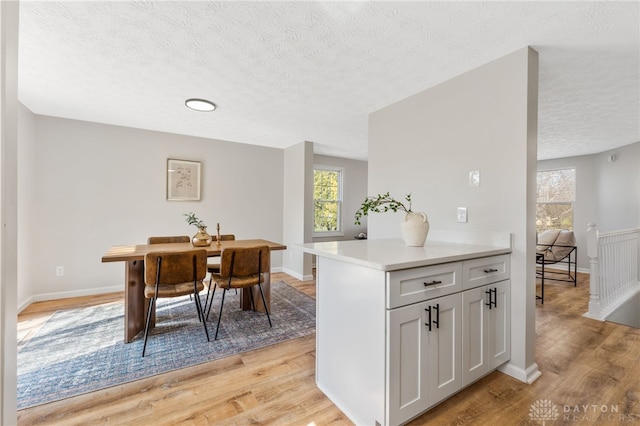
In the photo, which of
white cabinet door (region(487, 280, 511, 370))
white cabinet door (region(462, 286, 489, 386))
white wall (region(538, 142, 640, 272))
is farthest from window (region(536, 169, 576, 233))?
white cabinet door (region(462, 286, 489, 386))

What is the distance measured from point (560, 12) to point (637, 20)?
0.50m

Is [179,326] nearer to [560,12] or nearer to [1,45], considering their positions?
[1,45]

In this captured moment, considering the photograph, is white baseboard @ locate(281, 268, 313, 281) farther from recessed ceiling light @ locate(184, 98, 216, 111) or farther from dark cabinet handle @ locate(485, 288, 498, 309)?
dark cabinet handle @ locate(485, 288, 498, 309)

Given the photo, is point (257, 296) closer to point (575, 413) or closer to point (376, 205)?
point (376, 205)

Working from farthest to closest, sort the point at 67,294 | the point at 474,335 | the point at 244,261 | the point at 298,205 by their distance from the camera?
1. the point at 298,205
2. the point at 67,294
3. the point at 244,261
4. the point at 474,335

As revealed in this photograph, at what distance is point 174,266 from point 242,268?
0.59 meters

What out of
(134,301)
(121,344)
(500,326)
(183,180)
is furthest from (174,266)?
(500,326)

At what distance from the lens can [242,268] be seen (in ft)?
8.81

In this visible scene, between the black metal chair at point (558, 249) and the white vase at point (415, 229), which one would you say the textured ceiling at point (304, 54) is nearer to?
the white vase at point (415, 229)

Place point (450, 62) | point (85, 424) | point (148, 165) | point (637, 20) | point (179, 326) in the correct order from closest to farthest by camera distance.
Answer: point (85, 424), point (637, 20), point (450, 62), point (179, 326), point (148, 165)

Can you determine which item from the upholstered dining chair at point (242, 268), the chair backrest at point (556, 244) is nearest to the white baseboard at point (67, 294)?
the upholstered dining chair at point (242, 268)

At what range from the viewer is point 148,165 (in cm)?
399

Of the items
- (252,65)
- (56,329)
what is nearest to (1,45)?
(252,65)

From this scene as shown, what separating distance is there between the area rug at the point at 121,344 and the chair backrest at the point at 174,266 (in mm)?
563
